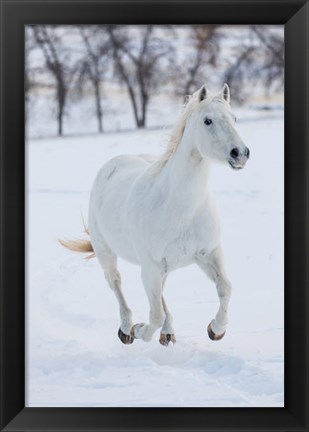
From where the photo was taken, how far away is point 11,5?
9.89ft

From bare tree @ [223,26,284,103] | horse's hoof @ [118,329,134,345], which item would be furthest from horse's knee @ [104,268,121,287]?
bare tree @ [223,26,284,103]

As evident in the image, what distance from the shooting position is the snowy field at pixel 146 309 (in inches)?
121

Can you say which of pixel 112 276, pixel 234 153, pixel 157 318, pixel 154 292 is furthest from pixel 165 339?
pixel 234 153

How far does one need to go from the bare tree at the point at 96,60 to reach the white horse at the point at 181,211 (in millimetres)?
501

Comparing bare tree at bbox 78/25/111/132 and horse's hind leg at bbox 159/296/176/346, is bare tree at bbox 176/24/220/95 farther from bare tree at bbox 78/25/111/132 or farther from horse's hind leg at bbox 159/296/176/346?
horse's hind leg at bbox 159/296/176/346

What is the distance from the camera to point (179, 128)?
293 cm

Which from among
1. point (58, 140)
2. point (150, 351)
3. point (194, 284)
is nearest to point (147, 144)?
Result: point (58, 140)

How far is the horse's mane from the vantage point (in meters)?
2.85

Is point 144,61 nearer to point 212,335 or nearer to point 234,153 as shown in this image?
point 234,153

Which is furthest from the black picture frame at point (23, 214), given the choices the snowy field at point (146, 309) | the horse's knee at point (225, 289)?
the horse's knee at point (225, 289)

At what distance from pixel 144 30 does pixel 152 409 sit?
1.73 m

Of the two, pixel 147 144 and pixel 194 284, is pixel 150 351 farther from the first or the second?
pixel 147 144

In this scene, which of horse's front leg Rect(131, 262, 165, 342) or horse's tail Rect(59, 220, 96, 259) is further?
horse's tail Rect(59, 220, 96, 259)

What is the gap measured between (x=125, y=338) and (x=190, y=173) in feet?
2.85
